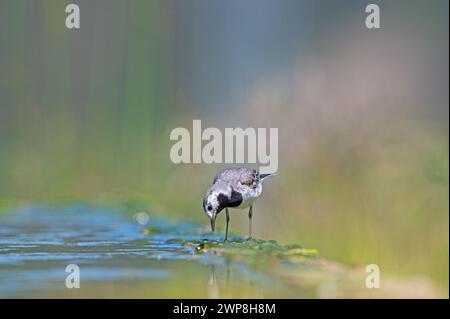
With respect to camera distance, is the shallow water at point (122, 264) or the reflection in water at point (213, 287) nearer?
the reflection in water at point (213, 287)

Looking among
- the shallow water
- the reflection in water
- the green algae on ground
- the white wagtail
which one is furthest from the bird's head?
the reflection in water

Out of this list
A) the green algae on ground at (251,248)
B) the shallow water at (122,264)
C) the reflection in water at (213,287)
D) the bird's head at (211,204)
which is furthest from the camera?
the bird's head at (211,204)

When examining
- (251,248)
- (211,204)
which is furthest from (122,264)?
(211,204)

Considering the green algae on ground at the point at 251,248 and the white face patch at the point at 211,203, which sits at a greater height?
the white face patch at the point at 211,203

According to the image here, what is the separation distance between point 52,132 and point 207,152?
3.02 metres

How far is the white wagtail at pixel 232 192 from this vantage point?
7762mm

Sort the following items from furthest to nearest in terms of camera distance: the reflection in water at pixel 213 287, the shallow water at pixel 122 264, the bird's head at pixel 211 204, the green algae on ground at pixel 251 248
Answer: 1. the bird's head at pixel 211 204
2. the green algae on ground at pixel 251 248
3. the shallow water at pixel 122 264
4. the reflection in water at pixel 213 287

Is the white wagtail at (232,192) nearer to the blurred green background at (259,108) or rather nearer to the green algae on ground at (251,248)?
the blurred green background at (259,108)

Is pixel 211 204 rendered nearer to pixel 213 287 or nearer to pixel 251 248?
pixel 251 248

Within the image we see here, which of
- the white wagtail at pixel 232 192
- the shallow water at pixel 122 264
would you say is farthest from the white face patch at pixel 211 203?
the shallow water at pixel 122 264

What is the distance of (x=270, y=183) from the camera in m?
9.36

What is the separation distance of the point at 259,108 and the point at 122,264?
4.43 m

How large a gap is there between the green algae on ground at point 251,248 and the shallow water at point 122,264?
92 mm

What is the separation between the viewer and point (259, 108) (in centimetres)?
1045
